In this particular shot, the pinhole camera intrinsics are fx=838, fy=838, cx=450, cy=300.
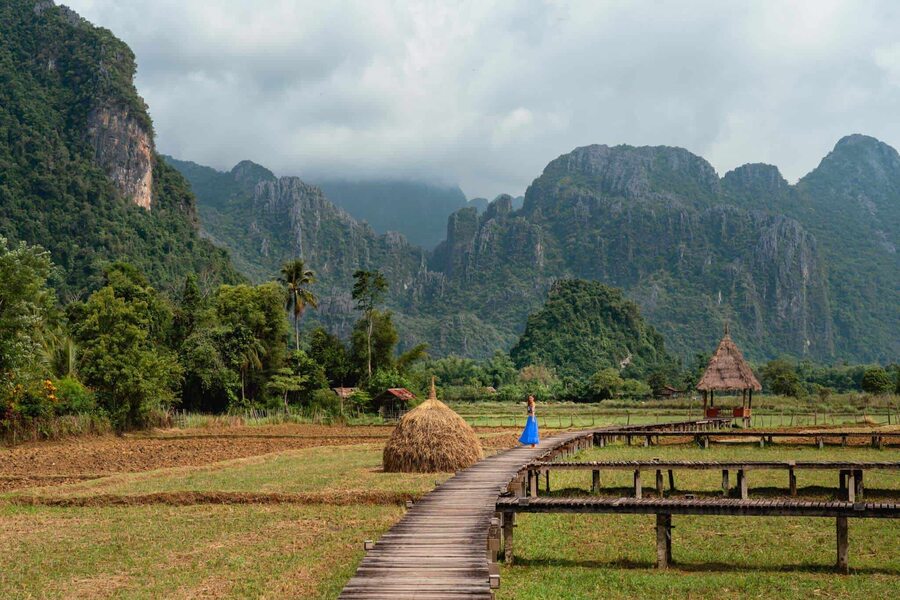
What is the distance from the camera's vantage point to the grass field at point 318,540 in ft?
31.3

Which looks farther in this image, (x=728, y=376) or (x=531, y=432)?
(x=728, y=376)

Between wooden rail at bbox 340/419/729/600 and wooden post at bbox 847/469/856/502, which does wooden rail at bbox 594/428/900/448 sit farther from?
wooden rail at bbox 340/419/729/600

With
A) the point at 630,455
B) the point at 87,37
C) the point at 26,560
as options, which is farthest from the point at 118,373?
the point at 87,37

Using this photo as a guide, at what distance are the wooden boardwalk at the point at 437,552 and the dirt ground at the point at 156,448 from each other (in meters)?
11.6

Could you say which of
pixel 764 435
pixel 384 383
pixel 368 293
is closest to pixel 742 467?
pixel 764 435

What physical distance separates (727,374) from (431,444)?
78.6 ft

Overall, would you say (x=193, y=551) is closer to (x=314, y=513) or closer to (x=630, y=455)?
(x=314, y=513)

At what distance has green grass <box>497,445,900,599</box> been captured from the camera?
927 centimetres

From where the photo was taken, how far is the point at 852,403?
185 feet

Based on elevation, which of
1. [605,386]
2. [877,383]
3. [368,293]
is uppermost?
[368,293]

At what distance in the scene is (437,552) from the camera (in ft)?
31.0

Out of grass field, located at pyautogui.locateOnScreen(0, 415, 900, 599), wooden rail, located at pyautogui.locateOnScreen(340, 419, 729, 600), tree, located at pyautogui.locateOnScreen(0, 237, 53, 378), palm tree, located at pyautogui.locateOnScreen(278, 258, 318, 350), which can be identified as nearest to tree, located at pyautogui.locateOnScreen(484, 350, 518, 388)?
palm tree, located at pyautogui.locateOnScreen(278, 258, 318, 350)

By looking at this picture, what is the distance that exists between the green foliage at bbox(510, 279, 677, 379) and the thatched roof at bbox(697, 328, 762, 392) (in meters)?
71.8

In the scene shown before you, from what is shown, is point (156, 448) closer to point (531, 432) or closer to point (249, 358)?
point (531, 432)
